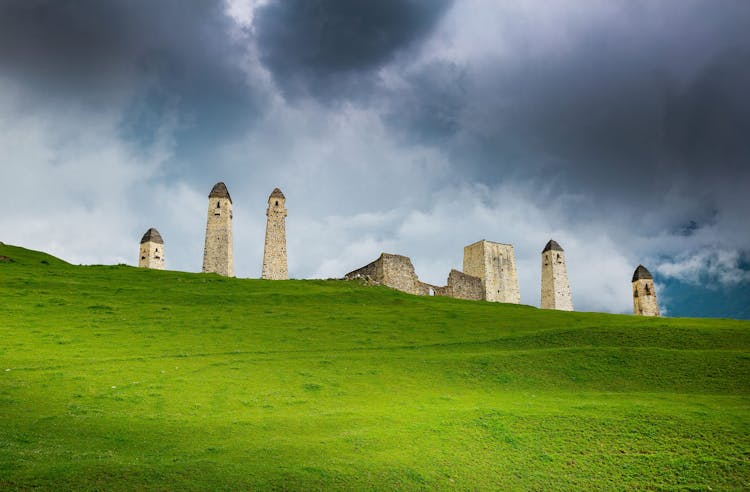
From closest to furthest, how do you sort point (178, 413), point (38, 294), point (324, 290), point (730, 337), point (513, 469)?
point (513, 469)
point (178, 413)
point (730, 337)
point (38, 294)
point (324, 290)

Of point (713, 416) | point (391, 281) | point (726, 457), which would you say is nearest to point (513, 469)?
point (726, 457)

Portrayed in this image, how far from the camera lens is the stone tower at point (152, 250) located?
261 ft

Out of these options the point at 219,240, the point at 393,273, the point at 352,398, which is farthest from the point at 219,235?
the point at 352,398

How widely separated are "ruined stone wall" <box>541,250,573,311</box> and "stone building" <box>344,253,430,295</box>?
26197 mm

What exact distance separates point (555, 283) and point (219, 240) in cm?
4873

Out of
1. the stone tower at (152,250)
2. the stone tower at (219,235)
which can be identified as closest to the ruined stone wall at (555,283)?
the stone tower at (219,235)

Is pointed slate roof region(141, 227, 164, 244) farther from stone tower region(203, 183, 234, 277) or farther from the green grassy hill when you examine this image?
the green grassy hill

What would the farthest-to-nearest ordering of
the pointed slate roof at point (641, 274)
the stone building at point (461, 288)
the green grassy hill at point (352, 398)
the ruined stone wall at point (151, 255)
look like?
1. the pointed slate roof at point (641, 274)
2. the ruined stone wall at point (151, 255)
3. the stone building at point (461, 288)
4. the green grassy hill at point (352, 398)

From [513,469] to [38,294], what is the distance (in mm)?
36531

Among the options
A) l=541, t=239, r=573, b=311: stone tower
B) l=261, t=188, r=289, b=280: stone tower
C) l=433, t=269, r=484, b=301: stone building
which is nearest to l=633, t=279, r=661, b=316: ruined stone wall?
l=541, t=239, r=573, b=311: stone tower

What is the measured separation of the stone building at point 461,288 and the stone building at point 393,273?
5.66 metres

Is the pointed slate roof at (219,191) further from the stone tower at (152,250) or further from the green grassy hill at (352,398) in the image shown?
the green grassy hill at (352,398)

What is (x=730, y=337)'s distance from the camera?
35.6 metres

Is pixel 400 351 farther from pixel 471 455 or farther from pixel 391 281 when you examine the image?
pixel 391 281
